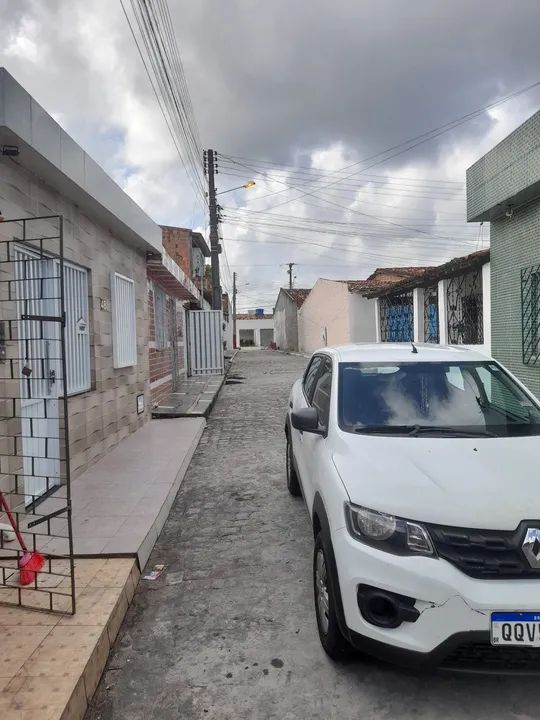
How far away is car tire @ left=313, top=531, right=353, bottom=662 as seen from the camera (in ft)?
8.43

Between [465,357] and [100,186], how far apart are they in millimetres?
4403

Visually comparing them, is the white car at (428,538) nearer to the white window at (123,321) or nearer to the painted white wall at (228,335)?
the white window at (123,321)

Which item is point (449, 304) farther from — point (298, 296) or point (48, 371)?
point (298, 296)

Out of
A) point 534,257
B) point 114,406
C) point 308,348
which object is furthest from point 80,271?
point 308,348

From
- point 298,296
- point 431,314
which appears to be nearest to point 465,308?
point 431,314

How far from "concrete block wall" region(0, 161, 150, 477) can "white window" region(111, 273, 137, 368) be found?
3.8 inches

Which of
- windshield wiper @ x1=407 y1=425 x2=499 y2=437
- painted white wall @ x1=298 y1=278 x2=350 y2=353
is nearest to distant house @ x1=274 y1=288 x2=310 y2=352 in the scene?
painted white wall @ x1=298 y1=278 x2=350 y2=353

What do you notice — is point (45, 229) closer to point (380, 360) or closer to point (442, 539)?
point (380, 360)

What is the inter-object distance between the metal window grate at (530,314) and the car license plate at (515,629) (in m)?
6.94

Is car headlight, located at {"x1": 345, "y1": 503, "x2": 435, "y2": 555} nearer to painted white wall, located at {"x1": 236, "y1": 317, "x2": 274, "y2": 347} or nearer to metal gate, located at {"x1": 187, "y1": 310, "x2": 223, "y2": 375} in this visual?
metal gate, located at {"x1": 187, "y1": 310, "x2": 223, "y2": 375}

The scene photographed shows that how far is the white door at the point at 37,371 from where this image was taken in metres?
4.62

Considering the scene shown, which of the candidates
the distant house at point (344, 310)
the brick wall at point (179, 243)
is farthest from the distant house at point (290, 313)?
the brick wall at point (179, 243)

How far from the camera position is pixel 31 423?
3.26 m

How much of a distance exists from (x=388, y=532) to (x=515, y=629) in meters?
0.61
